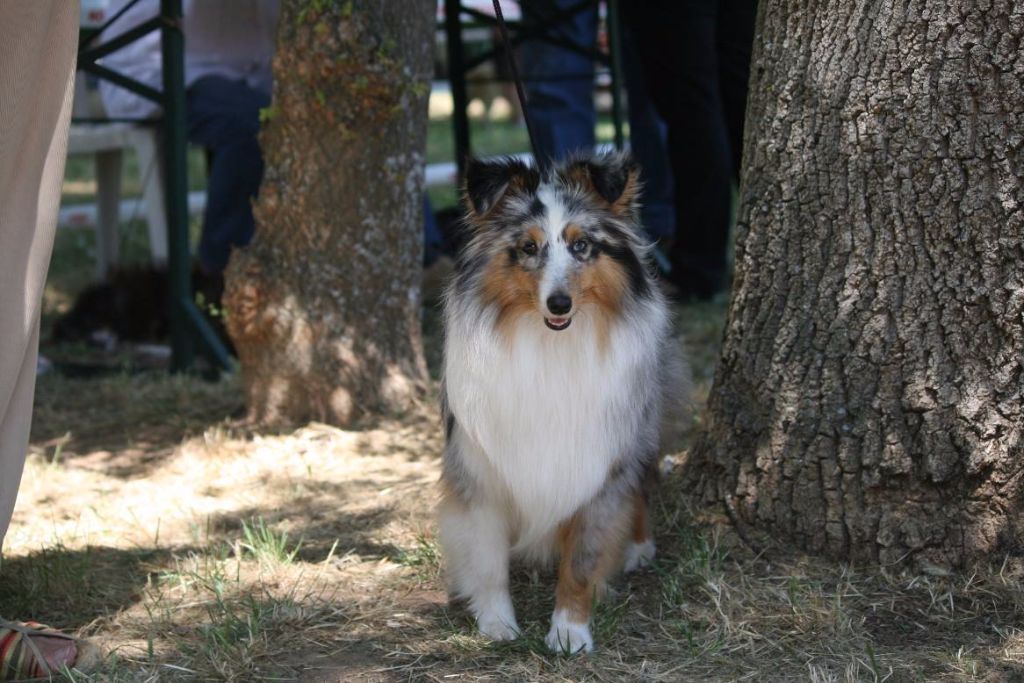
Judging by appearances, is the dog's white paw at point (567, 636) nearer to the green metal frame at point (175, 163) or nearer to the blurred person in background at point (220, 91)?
the green metal frame at point (175, 163)

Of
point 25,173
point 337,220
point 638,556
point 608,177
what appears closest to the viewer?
point 25,173

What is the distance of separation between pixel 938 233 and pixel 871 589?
90 cm

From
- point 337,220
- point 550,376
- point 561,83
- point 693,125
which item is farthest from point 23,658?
point 561,83

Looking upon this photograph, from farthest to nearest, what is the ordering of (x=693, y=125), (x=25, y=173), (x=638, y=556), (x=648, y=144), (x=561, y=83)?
1. (x=648, y=144)
2. (x=561, y=83)
3. (x=693, y=125)
4. (x=638, y=556)
5. (x=25, y=173)

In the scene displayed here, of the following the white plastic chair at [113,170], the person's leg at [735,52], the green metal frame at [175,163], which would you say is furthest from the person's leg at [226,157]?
the person's leg at [735,52]

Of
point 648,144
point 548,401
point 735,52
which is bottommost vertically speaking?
point 548,401

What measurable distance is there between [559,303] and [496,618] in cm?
82

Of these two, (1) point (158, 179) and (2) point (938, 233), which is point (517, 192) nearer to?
(2) point (938, 233)

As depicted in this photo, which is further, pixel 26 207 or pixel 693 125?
pixel 693 125

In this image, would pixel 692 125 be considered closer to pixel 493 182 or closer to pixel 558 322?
pixel 493 182

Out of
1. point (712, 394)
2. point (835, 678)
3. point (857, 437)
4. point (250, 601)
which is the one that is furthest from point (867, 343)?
point (250, 601)

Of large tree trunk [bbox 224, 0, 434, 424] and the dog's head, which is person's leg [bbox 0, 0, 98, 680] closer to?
the dog's head

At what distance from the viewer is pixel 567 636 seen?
2.93m

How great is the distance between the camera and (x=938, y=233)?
114 inches
